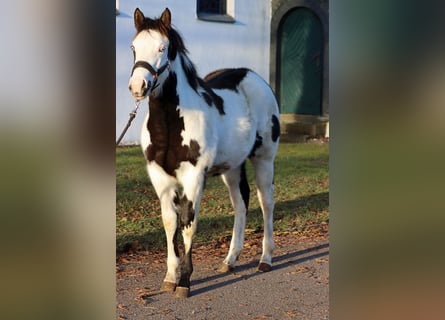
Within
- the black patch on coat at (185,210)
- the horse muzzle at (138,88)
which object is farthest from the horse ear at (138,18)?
the black patch on coat at (185,210)

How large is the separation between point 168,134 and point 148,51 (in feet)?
1.85

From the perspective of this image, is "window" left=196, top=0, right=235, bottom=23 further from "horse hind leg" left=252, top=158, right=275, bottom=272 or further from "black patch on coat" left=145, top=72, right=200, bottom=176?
"horse hind leg" left=252, top=158, right=275, bottom=272

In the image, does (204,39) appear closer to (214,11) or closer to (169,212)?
(214,11)

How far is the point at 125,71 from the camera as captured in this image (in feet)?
7.95

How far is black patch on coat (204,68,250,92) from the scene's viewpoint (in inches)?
141

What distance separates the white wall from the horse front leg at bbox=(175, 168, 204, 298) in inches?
13.6

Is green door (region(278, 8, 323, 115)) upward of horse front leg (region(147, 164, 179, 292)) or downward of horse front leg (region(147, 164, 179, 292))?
upward

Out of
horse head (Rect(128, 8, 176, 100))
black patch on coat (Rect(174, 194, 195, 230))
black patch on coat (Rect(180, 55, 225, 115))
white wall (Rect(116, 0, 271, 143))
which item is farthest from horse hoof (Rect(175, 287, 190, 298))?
horse head (Rect(128, 8, 176, 100))

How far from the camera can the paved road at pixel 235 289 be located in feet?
8.77

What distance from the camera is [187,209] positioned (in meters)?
3.12

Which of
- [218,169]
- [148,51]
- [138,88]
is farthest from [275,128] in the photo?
[138,88]

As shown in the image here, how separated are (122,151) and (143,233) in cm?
117

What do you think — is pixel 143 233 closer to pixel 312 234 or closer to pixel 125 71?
pixel 312 234
